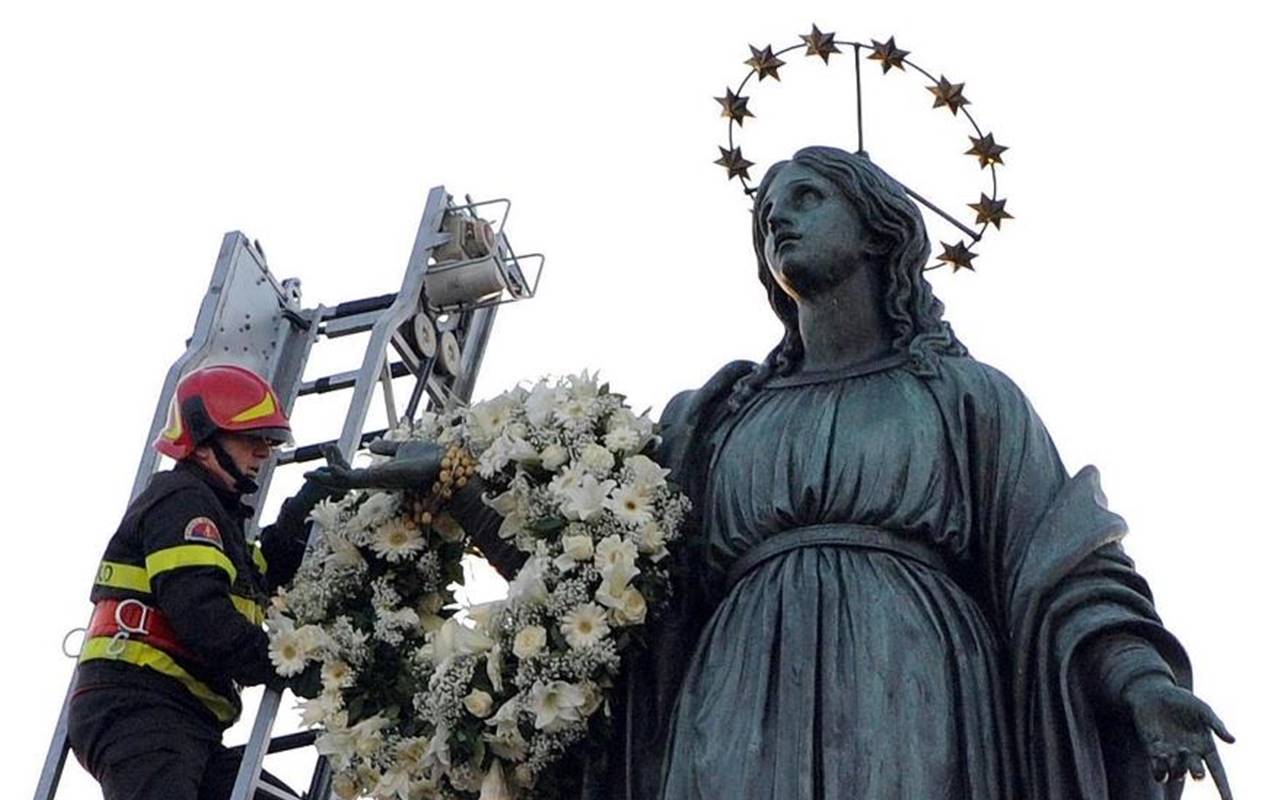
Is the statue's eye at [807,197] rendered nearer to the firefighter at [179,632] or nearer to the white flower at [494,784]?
the firefighter at [179,632]

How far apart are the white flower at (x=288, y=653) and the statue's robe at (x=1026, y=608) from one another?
1152mm

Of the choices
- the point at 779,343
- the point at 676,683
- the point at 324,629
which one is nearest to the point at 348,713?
the point at 324,629

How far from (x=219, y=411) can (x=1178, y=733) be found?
4.09 meters

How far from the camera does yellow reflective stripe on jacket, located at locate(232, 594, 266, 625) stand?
12805 mm

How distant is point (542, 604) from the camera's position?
38.9ft

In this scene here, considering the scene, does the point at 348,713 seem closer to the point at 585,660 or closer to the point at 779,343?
the point at 585,660

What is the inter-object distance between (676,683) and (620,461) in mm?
821

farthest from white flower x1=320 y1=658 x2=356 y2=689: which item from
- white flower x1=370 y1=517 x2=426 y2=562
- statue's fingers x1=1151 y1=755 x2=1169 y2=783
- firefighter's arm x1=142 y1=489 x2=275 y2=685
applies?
statue's fingers x1=1151 y1=755 x2=1169 y2=783

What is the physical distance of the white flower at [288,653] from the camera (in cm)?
1233

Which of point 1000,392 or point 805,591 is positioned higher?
point 1000,392

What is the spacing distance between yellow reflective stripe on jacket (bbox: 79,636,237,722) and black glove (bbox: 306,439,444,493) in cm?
90

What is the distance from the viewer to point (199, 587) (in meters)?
12.6

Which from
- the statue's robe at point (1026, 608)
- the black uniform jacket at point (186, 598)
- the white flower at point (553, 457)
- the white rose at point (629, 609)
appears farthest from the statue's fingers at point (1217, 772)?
the black uniform jacket at point (186, 598)

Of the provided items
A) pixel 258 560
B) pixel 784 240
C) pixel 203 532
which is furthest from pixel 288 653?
pixel 784 240
